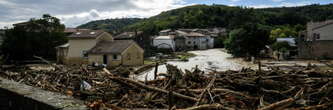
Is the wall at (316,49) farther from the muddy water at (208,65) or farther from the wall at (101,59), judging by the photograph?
the wall at (101,59)

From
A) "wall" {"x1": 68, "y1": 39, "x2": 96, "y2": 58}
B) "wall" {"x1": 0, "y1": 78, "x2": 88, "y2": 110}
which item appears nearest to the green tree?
"wall" {"x1": 68, "y1": 39, "x2": 96, "y2": 58}

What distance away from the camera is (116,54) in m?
35.5

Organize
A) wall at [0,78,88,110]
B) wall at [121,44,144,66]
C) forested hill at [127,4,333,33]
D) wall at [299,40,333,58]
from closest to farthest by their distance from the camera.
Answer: wall at [0,78,88,110]
wall at [121,44,144,66]
wall at [299,40,333,58]
forested hill at [127,4,333,33]

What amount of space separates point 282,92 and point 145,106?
2.69 metres

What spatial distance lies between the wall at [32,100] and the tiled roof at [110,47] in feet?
103

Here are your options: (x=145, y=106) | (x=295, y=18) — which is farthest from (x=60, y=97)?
(x=295, y=18)

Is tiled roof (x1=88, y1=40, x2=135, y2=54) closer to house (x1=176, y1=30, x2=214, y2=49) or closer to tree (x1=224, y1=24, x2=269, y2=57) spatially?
tree (x1=224, y1=24, x2=269, y2=57)

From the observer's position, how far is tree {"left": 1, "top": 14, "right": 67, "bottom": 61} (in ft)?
141

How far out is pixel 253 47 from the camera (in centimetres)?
4309

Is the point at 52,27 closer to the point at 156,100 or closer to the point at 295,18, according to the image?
the point at 156,100

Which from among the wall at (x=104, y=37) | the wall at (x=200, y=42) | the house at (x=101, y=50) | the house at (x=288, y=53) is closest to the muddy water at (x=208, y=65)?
the house at (x=101, y=50)

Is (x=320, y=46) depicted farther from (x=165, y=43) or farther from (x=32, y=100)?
(x=32, y=100)

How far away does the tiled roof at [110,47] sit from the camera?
117 ft

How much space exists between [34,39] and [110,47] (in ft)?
56.0
